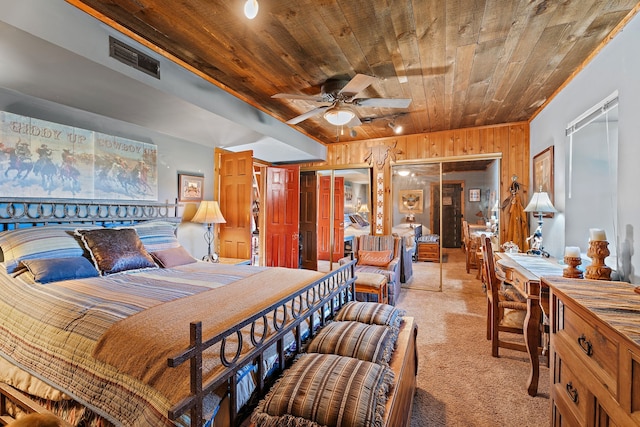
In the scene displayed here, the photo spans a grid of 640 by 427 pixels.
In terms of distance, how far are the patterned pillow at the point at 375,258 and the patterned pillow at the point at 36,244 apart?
3283 mm

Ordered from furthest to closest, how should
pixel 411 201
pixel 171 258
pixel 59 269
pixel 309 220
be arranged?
pixel 309 220, pixel 411 201, pixel 171 258, pixel 59 269

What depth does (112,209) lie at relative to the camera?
9.79 ft

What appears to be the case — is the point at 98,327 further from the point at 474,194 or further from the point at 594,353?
the point at 474,194

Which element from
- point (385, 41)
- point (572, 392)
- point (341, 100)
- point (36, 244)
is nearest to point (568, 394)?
point (572, 392)

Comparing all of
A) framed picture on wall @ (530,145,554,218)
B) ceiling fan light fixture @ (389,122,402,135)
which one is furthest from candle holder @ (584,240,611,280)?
ceiling fan light fixture @ (389,122,402,135)

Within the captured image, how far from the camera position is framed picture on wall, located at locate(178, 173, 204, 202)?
3725 millimetres

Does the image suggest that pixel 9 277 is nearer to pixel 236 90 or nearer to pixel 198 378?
pixel 198 378

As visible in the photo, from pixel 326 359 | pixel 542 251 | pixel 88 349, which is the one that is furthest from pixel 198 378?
pixel 542 251

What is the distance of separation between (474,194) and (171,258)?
178 inches

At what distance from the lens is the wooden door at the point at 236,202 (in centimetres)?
409

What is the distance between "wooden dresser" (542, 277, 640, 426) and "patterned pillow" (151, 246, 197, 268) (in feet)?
9.57

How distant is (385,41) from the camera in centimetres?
221

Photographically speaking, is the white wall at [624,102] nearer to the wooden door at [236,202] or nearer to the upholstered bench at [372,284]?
the upholstered bench at [372,284]

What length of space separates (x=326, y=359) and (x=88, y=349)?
43.4 inches
